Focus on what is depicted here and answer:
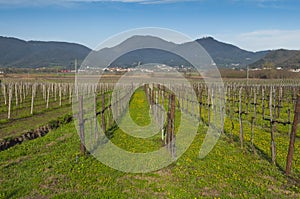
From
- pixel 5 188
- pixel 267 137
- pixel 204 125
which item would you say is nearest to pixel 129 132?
pixel 204 125

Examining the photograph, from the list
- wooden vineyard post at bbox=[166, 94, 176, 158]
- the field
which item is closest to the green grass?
the field

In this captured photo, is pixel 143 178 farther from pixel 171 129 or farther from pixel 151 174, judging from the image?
pixel 171 129

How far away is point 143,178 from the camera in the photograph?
920 centimetres

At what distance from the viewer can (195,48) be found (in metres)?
11.5

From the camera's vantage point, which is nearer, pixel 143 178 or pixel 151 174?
pixel 143 178

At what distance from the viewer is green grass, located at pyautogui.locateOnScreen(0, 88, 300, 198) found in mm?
7949

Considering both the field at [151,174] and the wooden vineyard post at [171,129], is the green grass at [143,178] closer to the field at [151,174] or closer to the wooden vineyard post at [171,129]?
the field at [151,174]

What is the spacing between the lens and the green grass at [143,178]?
7.95 m

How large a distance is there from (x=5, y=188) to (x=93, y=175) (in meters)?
2.31

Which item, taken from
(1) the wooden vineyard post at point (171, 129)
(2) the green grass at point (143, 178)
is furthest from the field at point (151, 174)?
(1) the wooden vineyard post at point (171, 129)

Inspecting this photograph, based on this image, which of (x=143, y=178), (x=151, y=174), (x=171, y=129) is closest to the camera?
(x=143, y=178)

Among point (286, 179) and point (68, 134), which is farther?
point (68, 134)

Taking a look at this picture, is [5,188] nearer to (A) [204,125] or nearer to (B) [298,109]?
(B) [298,109]

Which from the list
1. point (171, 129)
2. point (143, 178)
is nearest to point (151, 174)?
point (143, 178)
